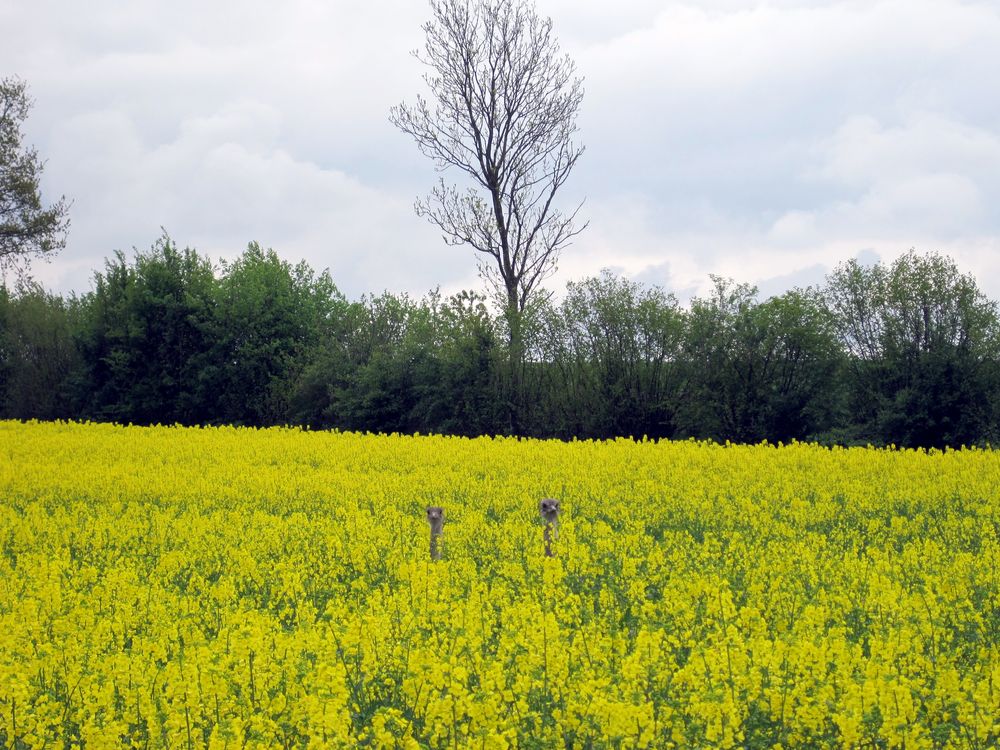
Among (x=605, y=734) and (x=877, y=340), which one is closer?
(x=605, y=734)

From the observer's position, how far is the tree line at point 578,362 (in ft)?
78.8

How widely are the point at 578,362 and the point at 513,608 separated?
19.9m

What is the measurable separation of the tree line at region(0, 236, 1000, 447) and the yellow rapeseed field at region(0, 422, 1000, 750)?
5892 mm

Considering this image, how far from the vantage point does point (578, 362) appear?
26719 mm

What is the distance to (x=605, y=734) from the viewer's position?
4.86m

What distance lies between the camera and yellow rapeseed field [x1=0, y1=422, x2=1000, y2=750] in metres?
5.38

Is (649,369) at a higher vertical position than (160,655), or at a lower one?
higher

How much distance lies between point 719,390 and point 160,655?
19.8m

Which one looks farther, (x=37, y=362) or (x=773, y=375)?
(x=37, y=362)

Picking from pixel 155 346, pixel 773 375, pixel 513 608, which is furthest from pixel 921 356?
pixel 155 346

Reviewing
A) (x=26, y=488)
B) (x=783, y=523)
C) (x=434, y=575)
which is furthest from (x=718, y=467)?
(x=26, y=488)

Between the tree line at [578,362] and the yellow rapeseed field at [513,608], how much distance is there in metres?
5.89

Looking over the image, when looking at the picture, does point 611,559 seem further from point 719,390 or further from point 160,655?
point 719,390

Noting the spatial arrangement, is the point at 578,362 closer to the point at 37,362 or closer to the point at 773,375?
the point at 773,375
